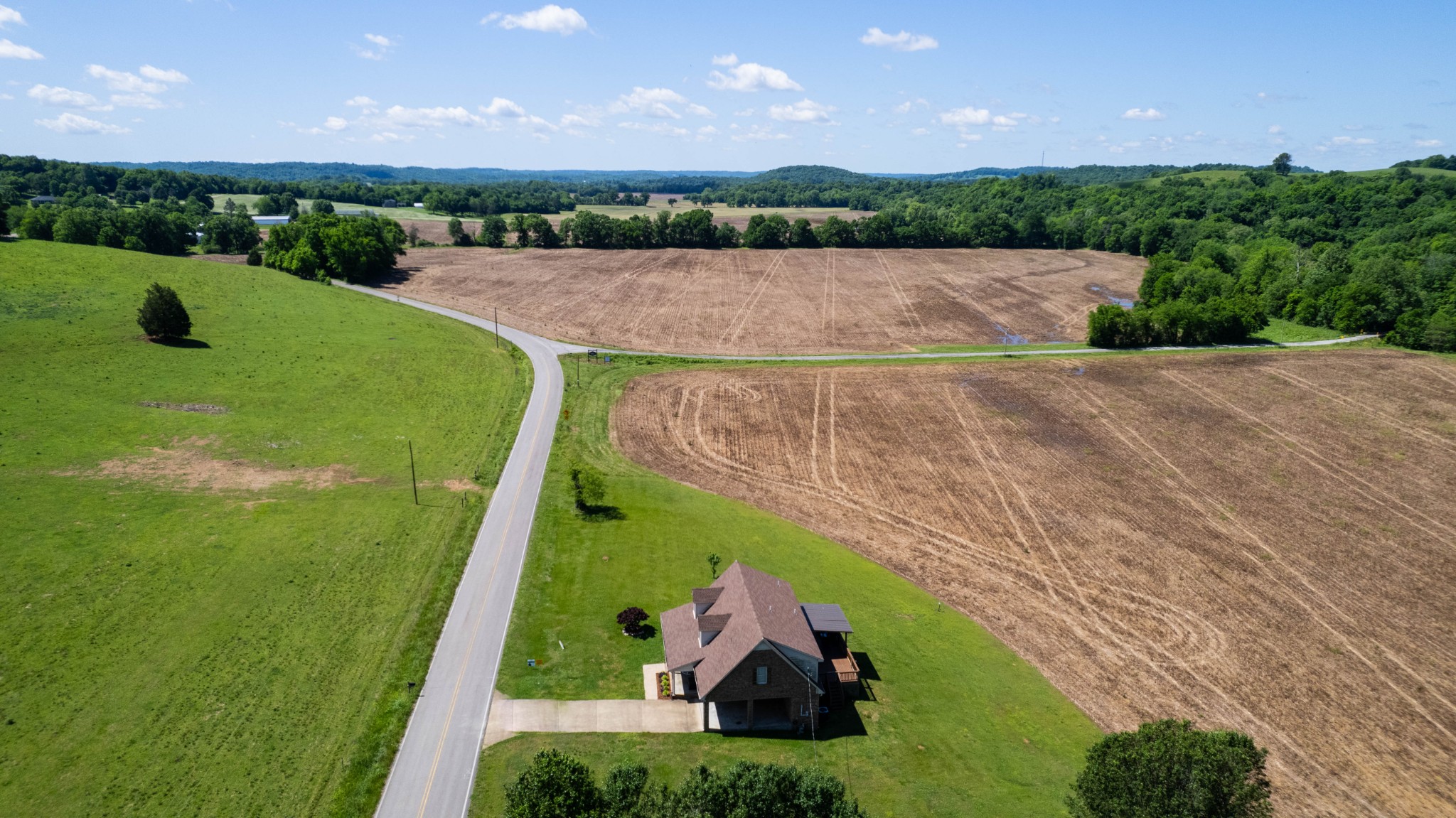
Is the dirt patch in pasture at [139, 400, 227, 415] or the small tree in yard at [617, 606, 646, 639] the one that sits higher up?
the dirt patch in pasture at [139, 400, 227, 415]

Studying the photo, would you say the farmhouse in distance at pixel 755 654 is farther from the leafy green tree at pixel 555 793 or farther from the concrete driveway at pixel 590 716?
the leafy green tree at pixel 555 793

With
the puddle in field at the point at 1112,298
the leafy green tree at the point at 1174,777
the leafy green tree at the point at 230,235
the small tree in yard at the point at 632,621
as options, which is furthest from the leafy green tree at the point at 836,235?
the leafy green tree at the point at 1174,777

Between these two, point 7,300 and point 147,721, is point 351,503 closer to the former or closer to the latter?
point 147,721

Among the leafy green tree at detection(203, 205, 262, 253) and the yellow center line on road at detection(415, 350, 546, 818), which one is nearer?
the yellow center line on road at detection(415, 350, 546, 818)

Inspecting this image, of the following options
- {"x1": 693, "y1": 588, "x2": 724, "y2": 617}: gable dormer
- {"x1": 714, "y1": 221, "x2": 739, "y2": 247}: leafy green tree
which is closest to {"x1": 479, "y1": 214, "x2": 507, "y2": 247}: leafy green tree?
{"x1": 714, "y1": 221, "x2": 739, "y2": 247}: leafy green tree

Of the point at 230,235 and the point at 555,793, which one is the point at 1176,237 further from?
the point at 230,235

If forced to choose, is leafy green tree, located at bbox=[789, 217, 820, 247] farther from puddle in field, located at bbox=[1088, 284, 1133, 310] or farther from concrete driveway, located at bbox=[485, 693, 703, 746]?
concrete driveway, located at bbox=[485, 693, 703, 746]

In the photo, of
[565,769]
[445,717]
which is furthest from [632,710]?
[565,769]
